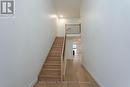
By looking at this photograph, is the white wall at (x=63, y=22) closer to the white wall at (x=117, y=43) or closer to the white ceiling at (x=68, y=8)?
the white ceiling at (x=68, y=8)

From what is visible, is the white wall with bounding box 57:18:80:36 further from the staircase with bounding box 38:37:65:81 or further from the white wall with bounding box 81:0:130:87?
the white wall with bounding box 81:0:130:87

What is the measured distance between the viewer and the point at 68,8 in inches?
474

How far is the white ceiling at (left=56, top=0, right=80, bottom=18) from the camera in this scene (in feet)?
36.0

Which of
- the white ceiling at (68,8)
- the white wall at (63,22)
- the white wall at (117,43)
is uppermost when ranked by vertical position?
the white ceiling at (68,8)

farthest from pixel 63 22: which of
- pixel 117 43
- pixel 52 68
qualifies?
pixel 117 43

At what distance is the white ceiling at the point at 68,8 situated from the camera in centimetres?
1098

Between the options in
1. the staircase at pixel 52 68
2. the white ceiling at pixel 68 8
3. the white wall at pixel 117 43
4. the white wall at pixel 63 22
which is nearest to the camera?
the white wall at pixel 117 43

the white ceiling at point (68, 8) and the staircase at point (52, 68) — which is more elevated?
the white ceiling at point (68, 8)

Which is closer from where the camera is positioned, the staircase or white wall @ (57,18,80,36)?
the staircase

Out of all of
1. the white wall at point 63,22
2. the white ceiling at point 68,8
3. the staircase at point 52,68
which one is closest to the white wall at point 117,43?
the staircase at point 52,68

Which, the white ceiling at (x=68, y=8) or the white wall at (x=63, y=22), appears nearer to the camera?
the white ceiling at (x=68, y=8)

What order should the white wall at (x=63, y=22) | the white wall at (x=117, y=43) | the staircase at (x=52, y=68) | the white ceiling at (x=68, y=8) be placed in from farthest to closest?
the white wall at (x=63, y=22) → the white ceiling at (x=68, y=8) → the staircase at (x=52, y=68) → the white wall at (x=117, y=43)

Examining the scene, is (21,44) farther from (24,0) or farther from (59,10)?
(59,10)

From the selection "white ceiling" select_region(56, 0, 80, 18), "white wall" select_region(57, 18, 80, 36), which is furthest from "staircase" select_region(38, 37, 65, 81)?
"white wall" select_region(57, 18, 80, 36)
